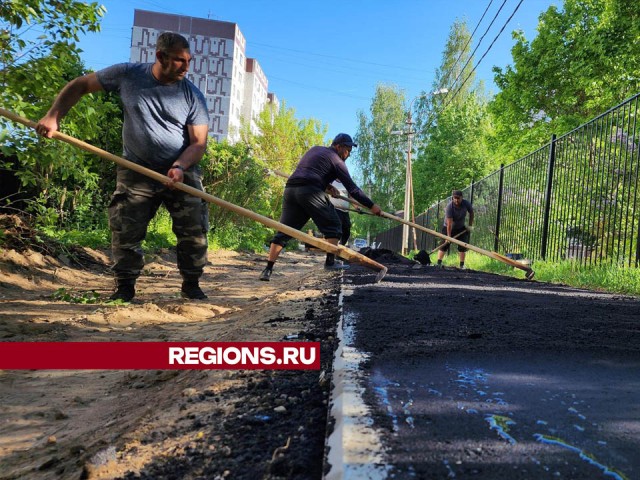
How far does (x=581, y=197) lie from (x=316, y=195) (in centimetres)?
419

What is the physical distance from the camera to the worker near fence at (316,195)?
5996mm

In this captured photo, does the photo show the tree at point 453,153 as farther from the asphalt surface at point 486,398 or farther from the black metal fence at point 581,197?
the asphalt surface at point 486,398

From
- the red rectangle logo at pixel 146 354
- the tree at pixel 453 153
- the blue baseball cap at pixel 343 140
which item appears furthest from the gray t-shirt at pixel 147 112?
the tree at pixel 453 153

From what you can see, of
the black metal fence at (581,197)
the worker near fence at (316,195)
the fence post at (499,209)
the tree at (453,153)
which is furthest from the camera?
the tree at (453,153)

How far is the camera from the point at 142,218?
4.13 metres

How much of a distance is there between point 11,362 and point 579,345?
282cm

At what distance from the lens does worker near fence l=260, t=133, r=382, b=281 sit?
236 inches

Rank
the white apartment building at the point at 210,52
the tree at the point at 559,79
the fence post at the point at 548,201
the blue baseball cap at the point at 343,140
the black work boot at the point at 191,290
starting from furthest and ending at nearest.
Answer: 1. the white apartment building at the point at 210,52
2. the tree at the point at 559,79
3. the fence post at the point at 548,201
4. the blue baseball cap at the point at 343,140
5. the black work boot at the point at 191,290

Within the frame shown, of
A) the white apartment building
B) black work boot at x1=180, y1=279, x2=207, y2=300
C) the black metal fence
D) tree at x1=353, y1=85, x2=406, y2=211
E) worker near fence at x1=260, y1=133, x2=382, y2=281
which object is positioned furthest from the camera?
the white apartment building

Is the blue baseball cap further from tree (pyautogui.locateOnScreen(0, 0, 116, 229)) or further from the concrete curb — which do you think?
the concrete curb

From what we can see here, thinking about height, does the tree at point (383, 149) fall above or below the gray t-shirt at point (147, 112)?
above

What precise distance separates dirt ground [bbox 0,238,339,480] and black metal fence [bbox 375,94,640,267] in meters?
4.49

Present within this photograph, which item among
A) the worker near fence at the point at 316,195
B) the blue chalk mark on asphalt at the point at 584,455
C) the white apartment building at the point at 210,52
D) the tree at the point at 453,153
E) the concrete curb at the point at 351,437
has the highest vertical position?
the white apartment building at the point at 210,52

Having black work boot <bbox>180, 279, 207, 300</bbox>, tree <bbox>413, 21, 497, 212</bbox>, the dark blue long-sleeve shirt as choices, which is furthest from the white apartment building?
black work boot <bbox>180, 279, 207, 300</bbox>
